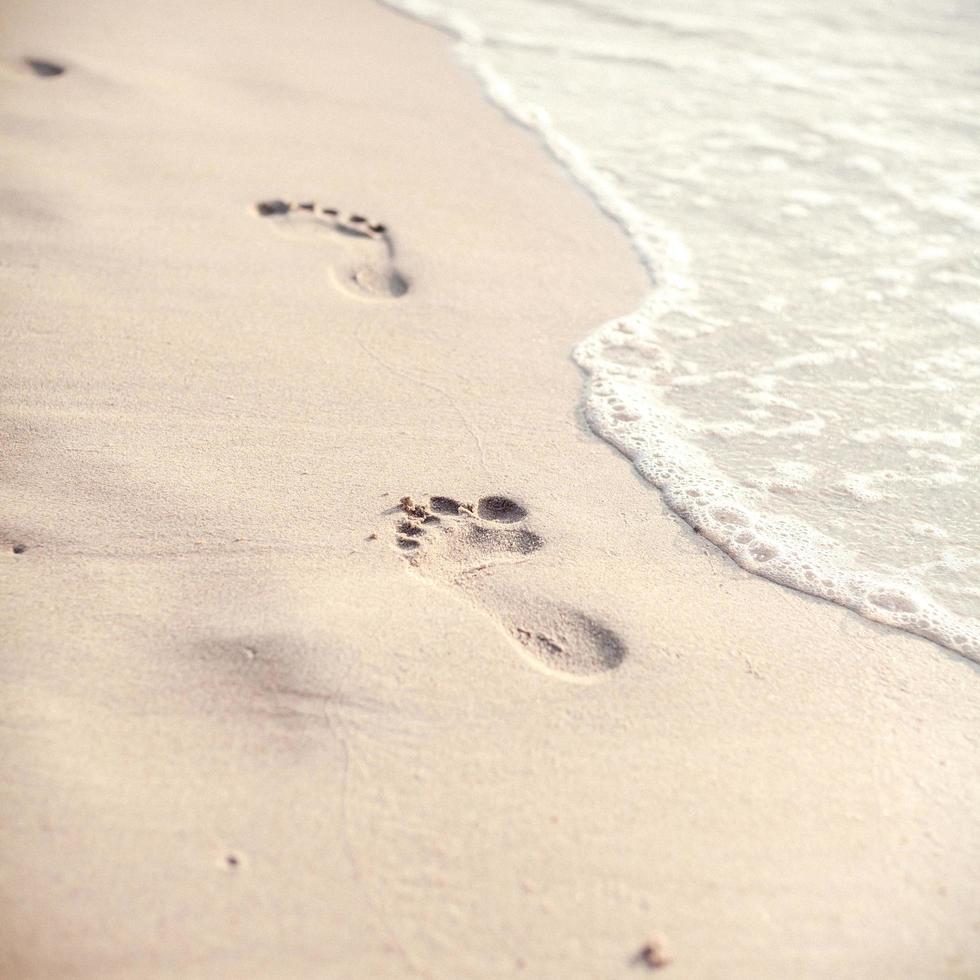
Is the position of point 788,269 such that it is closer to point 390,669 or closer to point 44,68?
point 390,669

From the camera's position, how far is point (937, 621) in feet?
6.04

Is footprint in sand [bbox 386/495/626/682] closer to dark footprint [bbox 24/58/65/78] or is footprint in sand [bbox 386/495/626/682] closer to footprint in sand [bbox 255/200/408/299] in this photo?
footprint in sand [bbox 255/200/408/299]

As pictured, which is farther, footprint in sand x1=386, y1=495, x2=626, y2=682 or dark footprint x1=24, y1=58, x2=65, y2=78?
dark footprint x1=24, y1=58, x2=65, y2=78

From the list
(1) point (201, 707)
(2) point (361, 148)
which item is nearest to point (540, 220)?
(2) point (361, 148)

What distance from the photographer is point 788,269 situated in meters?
2.99

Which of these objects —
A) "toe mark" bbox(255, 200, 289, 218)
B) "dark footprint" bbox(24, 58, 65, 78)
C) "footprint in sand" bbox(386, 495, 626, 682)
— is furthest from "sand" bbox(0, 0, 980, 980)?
"dark footprint" bbox(24, 58, 65, 78)

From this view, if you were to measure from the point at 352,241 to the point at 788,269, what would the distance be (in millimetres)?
1312

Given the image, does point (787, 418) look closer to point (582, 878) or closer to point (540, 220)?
point (540, 220)

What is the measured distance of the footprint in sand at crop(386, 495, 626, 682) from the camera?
1678 millimetres

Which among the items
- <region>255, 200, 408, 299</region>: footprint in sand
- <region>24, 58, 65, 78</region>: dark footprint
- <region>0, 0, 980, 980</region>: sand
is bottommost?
<region>0, 0, 980, 980</region>: sand

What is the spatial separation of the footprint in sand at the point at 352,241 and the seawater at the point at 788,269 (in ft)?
1.90

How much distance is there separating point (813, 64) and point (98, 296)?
3761 mm

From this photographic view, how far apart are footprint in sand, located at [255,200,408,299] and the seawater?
1.90 feet

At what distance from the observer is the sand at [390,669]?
130cm
